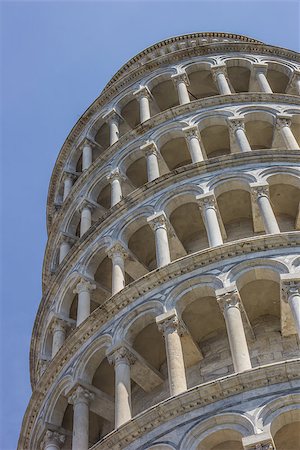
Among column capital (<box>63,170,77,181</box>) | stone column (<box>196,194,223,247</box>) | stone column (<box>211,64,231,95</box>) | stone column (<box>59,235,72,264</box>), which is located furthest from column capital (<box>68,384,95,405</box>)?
column capital (<box>63,170,77,181</box>)

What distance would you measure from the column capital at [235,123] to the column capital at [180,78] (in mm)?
4674

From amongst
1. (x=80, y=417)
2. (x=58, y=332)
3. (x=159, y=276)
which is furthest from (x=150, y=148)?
(x=80, y=417)

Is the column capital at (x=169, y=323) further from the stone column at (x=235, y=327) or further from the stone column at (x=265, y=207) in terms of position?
the stone column at (x=265, y=207)

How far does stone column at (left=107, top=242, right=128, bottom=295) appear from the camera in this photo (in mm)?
20203

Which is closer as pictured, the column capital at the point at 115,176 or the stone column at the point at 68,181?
the column capital at the point at 115,176

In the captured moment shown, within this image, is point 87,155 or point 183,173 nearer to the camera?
point 183,173

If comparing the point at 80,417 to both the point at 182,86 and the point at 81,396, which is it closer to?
the point at 81,396

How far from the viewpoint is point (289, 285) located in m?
16.9

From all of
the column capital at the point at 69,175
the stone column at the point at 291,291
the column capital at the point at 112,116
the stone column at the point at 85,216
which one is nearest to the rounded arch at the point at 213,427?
the stone column at the point at 291,291

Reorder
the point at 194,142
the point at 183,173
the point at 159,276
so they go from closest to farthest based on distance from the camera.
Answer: the point at 159,276, the point at 183,173, the point at 194,142

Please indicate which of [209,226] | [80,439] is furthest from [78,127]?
[80,439]

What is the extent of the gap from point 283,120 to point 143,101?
6119 mm

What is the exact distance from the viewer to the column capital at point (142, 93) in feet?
98.6

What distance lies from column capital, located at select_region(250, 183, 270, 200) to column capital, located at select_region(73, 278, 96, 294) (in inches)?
185
